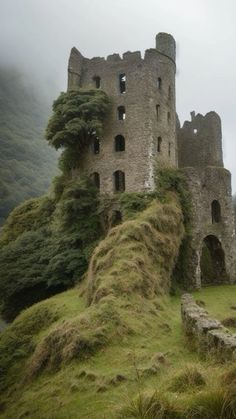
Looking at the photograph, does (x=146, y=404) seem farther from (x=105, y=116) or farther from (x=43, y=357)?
(x=105, y=116)

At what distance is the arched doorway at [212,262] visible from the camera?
34219 mm

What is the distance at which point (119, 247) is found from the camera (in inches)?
955

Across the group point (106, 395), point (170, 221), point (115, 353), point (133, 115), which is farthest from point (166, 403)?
point (133, 115)

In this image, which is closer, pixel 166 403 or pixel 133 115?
pixel 166 403

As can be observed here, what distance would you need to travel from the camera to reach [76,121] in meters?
34.2

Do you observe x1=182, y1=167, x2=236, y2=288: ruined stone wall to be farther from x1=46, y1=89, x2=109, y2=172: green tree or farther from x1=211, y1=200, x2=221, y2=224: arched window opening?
x1=46, y1=89, x2=109, y2=172: green tree

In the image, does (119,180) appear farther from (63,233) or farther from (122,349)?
(122,349)

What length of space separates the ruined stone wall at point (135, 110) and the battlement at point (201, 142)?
5.83 m

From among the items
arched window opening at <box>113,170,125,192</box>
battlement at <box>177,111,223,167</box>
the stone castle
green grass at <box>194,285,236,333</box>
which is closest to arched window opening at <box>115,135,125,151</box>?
the stone castle

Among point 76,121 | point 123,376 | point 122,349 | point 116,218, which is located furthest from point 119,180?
point 123,376

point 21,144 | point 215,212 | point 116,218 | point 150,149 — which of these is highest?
point 21,144

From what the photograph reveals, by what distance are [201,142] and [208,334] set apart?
106 ft

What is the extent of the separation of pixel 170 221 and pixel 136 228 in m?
4.10

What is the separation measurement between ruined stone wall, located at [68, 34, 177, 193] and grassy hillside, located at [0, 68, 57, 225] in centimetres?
4785
